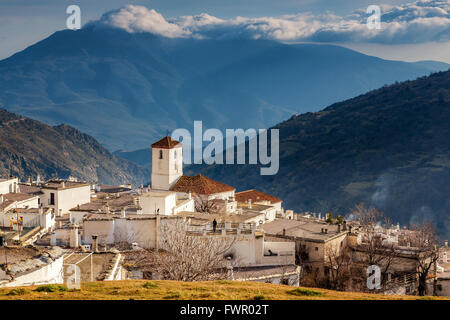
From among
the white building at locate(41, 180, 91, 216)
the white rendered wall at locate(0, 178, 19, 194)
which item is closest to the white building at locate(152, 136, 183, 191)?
the white building at locate(41, 180, 91, 216)

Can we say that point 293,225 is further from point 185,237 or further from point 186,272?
point 186,272

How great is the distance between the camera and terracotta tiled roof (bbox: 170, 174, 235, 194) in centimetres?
4905

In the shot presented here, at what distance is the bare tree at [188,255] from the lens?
22047 millimetres

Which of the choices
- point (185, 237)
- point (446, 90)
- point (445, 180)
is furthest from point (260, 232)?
point (446, 90)

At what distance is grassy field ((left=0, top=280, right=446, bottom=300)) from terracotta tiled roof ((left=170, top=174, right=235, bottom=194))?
3211 cm

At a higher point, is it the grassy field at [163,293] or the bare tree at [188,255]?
the grassy field at [163,293]

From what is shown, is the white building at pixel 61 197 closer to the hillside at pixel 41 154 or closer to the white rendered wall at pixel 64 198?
the white rendered wall at pixel 64 198

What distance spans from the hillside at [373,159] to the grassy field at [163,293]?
8559cm

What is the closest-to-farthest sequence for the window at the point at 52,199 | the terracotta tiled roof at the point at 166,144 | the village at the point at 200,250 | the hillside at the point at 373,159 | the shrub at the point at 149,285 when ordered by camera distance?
the shrub at the point at 149,285
the village at the point at 200,250
the window at the point at 52,199
the terracotta tiled roof at the point at 166,144
the hillside at the point at 373,159

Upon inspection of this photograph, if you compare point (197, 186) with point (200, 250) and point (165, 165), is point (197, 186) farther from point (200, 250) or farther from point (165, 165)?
point (200, 250)

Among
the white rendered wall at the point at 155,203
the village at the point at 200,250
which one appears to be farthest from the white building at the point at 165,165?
the white rendered wall at the point at 155,203

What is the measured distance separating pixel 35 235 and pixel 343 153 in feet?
423

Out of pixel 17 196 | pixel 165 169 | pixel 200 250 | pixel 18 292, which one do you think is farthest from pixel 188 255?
pixel 165 169

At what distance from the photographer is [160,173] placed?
53.2 meters
